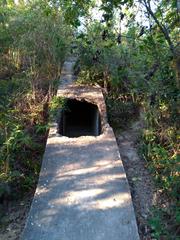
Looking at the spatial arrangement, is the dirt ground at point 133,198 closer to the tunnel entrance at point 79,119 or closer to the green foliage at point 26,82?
the green foliage at point 26,82

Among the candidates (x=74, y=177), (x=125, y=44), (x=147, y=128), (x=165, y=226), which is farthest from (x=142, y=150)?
(x=125, y=44)

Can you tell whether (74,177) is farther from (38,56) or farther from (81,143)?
(38,56)

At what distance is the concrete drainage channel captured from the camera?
3.04 meters

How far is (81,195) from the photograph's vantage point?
3.57m

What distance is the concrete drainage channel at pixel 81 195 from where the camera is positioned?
3.04 meters

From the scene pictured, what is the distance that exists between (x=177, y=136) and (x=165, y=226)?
170 cm

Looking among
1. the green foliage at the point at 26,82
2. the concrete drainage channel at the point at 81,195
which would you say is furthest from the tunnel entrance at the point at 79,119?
the concrete drainage channel at the point at 81,195

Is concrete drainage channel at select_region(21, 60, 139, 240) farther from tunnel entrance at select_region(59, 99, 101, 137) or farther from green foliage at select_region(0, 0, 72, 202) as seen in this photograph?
tunnel entrance at select_region(59, 99, 101, 137)

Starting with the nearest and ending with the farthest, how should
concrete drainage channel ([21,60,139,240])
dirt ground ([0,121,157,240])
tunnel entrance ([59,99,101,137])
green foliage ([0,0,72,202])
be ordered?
concrete drainage channel ([21,60,139,240])
dirt ground ([0,121,157,240])
green foliage ([0,0,72,202])
tunnel entrance ([59,99,101,137])

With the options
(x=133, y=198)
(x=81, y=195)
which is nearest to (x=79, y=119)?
(x=133, y=198)

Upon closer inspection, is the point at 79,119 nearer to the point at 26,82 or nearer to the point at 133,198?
the point at 26,82

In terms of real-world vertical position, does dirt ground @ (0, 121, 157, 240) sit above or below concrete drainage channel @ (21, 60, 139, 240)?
below

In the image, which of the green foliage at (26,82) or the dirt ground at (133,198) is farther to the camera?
the green foliage at (26,82)

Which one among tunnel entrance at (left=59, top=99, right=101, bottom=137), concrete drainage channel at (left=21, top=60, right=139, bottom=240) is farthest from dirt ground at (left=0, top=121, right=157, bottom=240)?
tunnel entrance at (left=59, top=99, right=101, bottom=137)
